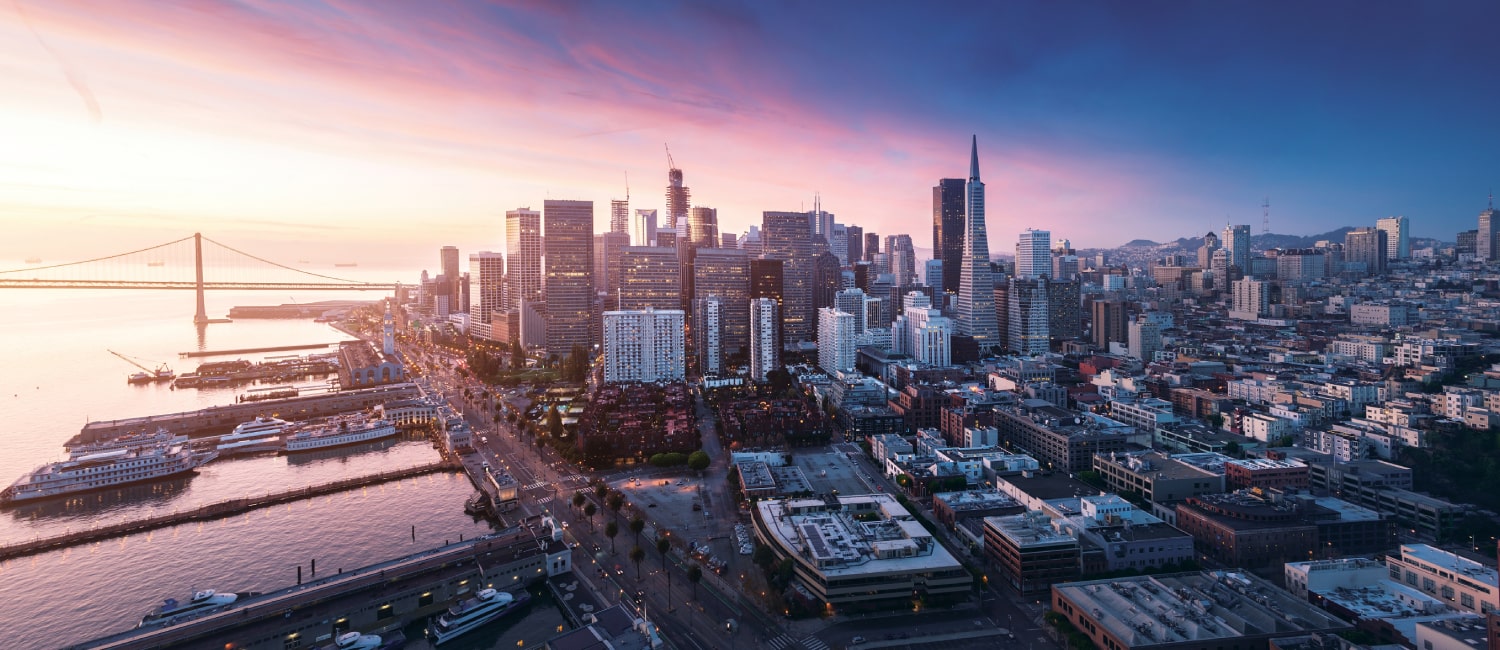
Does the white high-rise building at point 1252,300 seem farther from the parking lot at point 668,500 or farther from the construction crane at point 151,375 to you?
the construction crane at point 151,375

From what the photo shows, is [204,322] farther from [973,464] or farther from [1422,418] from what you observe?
[1422,418]

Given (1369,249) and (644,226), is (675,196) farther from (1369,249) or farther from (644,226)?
(1369,249)

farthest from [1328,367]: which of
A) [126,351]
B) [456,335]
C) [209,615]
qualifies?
[126,351]

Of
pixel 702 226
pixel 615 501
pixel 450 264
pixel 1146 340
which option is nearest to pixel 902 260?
pixel 702 226

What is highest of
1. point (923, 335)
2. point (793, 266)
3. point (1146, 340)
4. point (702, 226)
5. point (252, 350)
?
point (702, 226)

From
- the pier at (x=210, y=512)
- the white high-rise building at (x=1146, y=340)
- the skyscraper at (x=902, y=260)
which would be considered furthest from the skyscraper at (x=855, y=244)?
the pier at (x=210, y=512)
